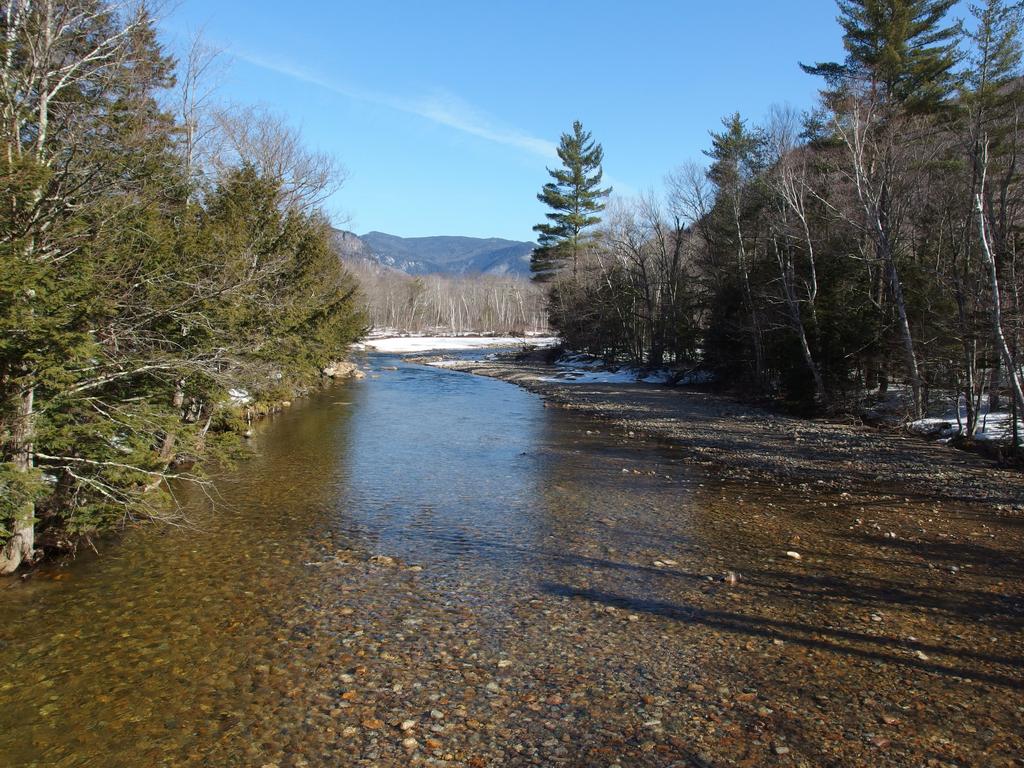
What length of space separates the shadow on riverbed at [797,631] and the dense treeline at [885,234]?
9798 millimetres

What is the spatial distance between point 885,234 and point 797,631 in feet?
56.9

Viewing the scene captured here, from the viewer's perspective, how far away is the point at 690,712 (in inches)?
214

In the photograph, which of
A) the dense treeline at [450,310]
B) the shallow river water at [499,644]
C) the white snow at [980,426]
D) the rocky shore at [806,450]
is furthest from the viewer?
the dense treeline at [450,310]

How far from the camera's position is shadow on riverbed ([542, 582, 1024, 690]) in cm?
618

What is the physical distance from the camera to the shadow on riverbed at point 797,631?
243 inches

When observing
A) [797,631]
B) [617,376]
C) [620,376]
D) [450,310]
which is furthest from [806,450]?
[450,310]

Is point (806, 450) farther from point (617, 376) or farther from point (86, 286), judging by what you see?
point (617, 376)

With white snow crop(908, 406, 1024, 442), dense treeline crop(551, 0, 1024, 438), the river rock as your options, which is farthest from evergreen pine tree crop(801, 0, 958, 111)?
the river rock

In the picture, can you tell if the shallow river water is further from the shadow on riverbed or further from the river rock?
the river rock

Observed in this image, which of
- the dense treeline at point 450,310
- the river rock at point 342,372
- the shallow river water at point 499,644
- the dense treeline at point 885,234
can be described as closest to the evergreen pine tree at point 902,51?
the dense treeline at point 885,234

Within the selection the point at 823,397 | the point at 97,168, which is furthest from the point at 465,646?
the point at 823,397

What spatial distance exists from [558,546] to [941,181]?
18351 mm

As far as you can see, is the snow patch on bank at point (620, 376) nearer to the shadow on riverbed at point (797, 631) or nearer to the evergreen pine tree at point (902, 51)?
the evergreen pine tree at point (902, 51)

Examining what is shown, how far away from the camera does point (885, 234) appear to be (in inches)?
794
